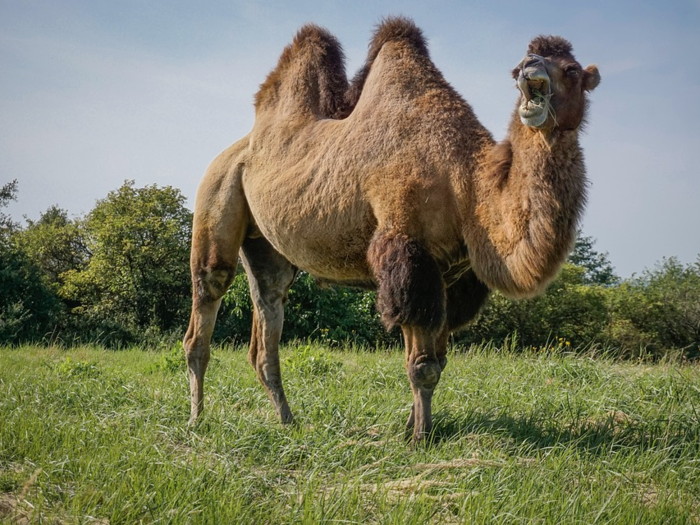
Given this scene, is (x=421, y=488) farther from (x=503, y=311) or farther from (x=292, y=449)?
(x=503, y=311)

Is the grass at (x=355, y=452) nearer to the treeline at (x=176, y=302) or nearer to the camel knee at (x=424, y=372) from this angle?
the camel knee at (x=424, y=372)

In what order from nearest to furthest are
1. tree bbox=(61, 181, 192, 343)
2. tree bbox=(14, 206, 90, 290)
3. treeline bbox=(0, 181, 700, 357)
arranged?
1. treeline bbox=(0, 181, 700, 357)
2. tree bbox=(61, 181, 192, 343)
3. tree bbox=(14, 206, 90, 290)

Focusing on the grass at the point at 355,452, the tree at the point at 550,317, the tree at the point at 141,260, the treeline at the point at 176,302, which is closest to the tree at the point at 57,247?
the treeline at the point at 176,302

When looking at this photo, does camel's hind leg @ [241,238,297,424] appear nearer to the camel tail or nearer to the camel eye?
the camel tail

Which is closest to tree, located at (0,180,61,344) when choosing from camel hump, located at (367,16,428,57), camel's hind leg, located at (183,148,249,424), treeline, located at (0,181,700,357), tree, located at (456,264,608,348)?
treeline, located at (0,181,700,357)

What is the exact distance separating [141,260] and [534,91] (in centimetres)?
1769

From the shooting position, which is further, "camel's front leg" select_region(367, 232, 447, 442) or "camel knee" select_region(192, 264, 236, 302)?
"camel knee" select_region(192, 264, 236, 302)

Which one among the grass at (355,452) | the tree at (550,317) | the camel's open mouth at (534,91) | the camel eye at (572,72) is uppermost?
the camel eye at (572,72)

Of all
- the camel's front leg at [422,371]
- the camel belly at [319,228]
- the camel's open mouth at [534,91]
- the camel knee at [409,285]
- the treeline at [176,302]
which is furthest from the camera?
the treeline at [176,302]

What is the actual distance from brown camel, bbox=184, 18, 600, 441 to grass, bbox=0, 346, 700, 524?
0.45 m

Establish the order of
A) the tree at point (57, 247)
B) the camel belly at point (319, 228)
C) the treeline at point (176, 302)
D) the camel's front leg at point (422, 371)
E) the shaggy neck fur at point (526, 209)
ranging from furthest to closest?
the tree at point (57, 247) < the treeline at point (176, 302) < the camel belly at point (319, 228) < the camel's front leg at point (422, 371) < the shaggy neck fur at point (526, 209)

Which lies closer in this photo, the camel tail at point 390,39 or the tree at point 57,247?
the camel tail at point 390,39

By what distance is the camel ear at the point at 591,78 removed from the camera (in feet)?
11.6

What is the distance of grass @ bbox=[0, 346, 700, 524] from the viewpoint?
118 inches
